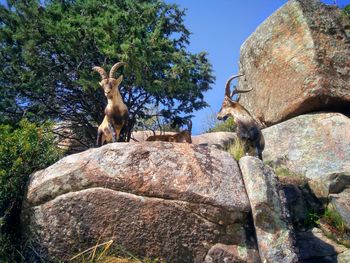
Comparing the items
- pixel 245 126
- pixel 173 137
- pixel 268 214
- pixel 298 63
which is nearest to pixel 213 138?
pixel 173 137

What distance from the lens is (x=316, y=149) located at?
1013cm

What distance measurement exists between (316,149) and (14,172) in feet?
21.8

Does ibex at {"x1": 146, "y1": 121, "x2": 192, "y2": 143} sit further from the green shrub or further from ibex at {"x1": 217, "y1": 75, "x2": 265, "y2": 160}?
the green shrub

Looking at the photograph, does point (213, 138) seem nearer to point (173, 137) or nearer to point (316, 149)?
point (173, 137)

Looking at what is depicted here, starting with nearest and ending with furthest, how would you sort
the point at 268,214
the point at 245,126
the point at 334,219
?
the point at 268,214, the point at 334,219, the point at 245,126

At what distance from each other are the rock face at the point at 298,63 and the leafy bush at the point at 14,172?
672 cm

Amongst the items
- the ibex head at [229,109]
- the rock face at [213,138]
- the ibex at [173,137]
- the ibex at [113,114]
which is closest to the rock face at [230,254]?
the ibex at [113,114]

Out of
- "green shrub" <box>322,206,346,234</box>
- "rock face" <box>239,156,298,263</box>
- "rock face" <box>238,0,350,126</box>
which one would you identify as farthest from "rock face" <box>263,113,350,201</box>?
"rock face" <box>239,156,298,263</box>

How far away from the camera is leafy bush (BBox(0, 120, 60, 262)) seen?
659cm

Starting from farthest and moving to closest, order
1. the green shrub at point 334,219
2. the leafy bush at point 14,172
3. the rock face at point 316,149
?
1. the rock face at point 316,149
2. the green shrub at point 334,219
3. the leafy bush at point 14,172

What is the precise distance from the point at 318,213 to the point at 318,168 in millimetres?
1208

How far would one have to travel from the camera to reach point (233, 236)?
650 cm

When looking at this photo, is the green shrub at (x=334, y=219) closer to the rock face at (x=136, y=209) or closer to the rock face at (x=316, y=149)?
the rock face at (x=316, y=149)

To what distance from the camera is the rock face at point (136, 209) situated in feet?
20.9
